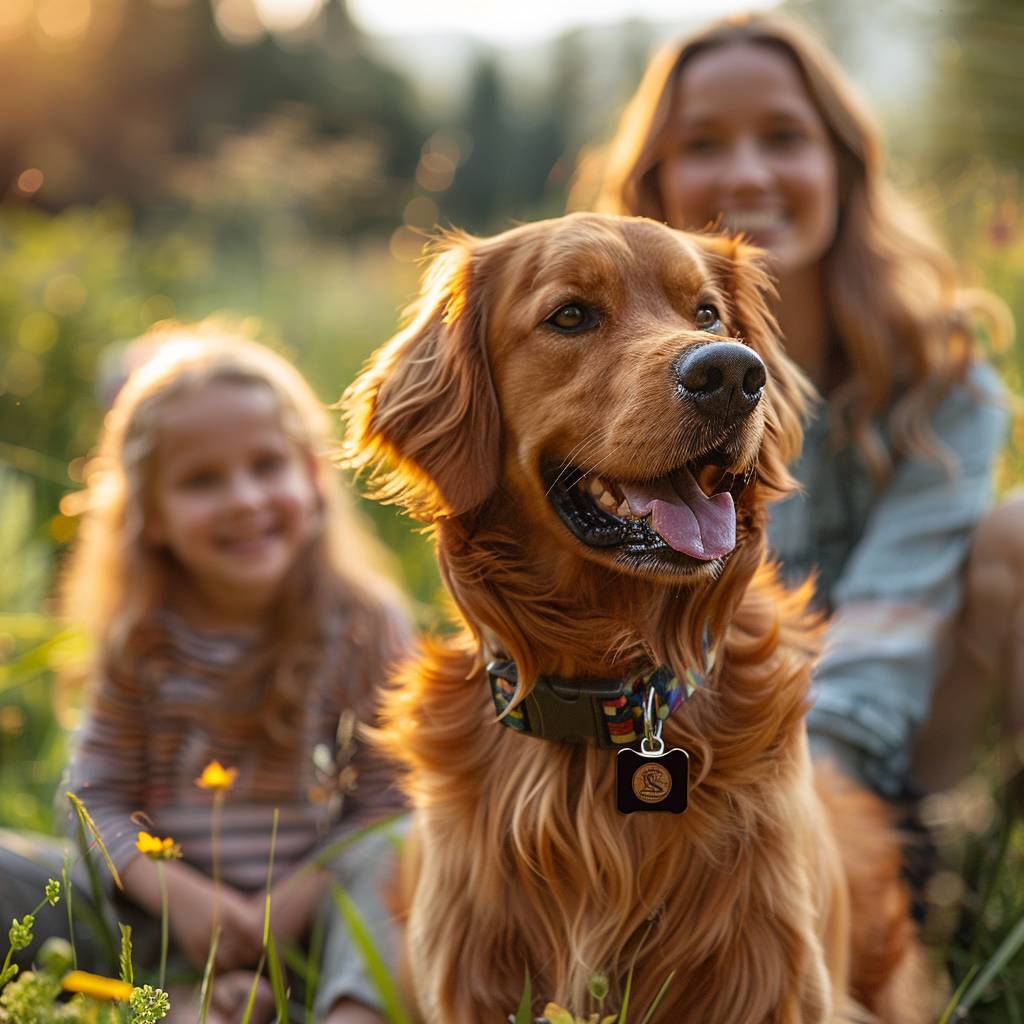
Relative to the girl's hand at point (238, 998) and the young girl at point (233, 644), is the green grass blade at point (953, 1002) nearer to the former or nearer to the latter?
the young girl at point (233, 644)

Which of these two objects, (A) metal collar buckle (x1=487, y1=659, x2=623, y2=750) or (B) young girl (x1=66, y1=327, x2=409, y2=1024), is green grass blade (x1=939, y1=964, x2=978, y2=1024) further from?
(B) young girl (x1=66, y1=327, x2=409, y2=1024)

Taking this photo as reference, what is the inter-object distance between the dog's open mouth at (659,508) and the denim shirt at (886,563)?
939mm

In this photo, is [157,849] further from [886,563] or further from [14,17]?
[14,17]

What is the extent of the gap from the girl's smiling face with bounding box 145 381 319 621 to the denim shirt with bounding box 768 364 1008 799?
1.28m

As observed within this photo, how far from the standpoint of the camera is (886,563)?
2932 millimetres

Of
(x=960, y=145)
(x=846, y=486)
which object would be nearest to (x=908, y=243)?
(x=846, y=486)

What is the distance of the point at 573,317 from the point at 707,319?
0.25 metres

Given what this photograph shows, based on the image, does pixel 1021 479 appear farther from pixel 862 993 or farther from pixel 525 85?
pixel 525 85

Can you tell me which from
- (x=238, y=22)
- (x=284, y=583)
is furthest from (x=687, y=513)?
(x=238, y=22)

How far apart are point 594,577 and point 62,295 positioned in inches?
203

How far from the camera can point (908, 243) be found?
3.34 meters

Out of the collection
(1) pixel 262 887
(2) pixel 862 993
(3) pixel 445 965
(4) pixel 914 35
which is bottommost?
(1) pixel 262 887

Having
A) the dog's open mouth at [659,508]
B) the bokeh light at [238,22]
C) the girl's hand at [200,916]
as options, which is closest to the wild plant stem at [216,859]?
the girl's hand at [200,916]

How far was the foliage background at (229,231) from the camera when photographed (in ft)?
12.3
